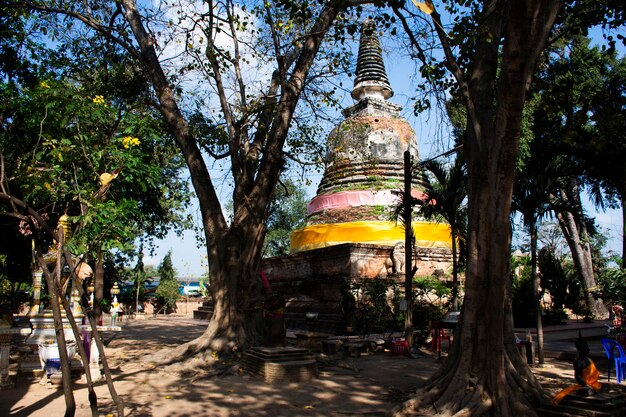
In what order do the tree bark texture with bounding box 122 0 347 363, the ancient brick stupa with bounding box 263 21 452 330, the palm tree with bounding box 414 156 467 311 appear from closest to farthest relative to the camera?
the tree bark texture with bounding box 122 0 347 363 → the palm tree with bounding box 414 156 467 311 → the ancient brick stupa with bounding box 263 21 452 330

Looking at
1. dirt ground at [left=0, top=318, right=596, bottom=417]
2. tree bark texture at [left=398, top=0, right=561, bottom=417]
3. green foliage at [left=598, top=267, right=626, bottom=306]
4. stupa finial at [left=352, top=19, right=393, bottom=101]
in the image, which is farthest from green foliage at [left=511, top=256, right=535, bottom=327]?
tree bark texture at [left=398, top=0, right=561, bottom=417]

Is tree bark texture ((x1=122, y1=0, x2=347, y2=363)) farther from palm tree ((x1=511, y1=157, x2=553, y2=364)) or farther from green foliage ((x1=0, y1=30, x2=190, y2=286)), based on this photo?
palm tree ((x1=511, y1=157, x2=553, y2=364))

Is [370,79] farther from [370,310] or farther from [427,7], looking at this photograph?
[427,7]

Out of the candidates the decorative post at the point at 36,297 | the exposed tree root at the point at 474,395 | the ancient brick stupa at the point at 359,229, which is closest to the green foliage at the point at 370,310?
the ancient brick stupa at the point at 359,229

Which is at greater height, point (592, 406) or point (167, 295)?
point (167, 295)

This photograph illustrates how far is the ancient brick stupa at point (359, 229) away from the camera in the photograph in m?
16.5

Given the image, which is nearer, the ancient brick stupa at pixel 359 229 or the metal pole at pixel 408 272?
the metal pole at pixel 408 272

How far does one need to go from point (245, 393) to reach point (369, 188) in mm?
14146

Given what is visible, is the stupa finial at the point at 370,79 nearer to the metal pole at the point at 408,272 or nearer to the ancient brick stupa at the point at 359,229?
the ancient brick stupa at the point at 359,229

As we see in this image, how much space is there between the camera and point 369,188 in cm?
2070

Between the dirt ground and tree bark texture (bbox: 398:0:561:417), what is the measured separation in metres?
1.03

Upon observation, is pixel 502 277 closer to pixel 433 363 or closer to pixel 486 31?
pixel 486 31

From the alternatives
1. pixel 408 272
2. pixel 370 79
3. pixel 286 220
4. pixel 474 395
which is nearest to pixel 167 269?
pixel 286 220

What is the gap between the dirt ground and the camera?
628 centimetres
